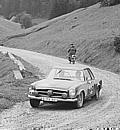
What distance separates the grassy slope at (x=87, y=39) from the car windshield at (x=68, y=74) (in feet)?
49.9

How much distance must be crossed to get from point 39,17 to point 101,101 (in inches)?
6508

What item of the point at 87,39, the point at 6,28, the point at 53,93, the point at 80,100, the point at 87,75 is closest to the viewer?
the point at 53,93

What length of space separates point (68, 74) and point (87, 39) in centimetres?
3083

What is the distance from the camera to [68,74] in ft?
49.5

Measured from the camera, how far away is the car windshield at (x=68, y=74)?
14930 mm

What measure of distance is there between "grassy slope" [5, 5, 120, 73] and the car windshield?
598 inches

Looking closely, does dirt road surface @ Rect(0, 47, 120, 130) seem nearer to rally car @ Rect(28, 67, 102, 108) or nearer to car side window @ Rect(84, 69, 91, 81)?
rally car @ Rect(28, 67, 102, 108)

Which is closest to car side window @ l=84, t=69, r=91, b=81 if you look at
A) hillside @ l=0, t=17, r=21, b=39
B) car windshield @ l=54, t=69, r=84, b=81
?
car windshield @ l=54, t=69, r=84, b=81

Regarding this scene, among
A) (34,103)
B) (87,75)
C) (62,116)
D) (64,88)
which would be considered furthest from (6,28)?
(62,116)

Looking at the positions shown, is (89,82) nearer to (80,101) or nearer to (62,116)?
(80,101)

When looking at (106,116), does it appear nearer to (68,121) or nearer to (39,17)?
(68,121)

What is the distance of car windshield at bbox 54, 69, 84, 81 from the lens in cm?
1493

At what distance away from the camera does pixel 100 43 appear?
39.8m

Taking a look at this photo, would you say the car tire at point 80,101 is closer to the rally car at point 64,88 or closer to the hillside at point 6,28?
the rally car at point 64,88
